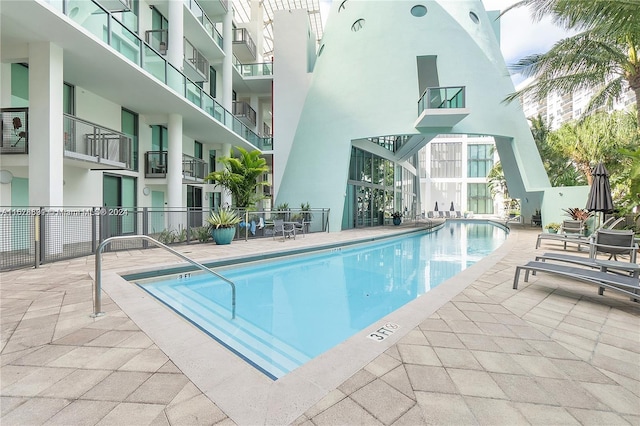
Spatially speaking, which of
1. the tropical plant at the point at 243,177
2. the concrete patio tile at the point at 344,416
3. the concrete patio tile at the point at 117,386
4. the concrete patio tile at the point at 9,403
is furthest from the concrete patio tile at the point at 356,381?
the tropical plant at the point at 243,177

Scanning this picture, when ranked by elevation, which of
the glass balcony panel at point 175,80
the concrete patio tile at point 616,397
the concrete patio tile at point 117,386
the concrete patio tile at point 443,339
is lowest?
the concrete patio tile at point 616,397

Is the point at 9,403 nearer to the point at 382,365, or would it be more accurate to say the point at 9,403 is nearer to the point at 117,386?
the point at 117,386

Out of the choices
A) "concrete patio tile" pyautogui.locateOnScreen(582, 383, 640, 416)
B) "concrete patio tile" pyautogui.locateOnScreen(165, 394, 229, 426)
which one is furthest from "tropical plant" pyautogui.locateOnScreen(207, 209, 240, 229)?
"concrete patio tile" pyautogui.locateOnScreen(582, 383, 640, 416)

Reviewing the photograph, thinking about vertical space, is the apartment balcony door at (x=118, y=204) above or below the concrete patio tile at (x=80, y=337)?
above

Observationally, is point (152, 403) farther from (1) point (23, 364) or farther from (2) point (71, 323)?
(2) point (71, 323)

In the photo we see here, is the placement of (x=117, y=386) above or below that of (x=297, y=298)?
above

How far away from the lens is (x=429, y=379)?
2166 mm

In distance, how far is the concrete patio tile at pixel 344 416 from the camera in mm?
1707

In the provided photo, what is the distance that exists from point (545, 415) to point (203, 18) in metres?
19.0

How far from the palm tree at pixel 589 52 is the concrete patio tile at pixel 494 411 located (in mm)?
8348

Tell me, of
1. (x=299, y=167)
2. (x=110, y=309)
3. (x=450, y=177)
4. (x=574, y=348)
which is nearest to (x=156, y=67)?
(x=299, y=167)

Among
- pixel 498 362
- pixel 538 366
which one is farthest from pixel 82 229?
pixel 538 366

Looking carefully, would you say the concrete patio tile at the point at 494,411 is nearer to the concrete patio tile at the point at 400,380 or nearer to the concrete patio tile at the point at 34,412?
the concrete patio tile at the point at 400,380

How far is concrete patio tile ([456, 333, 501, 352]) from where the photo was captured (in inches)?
106
